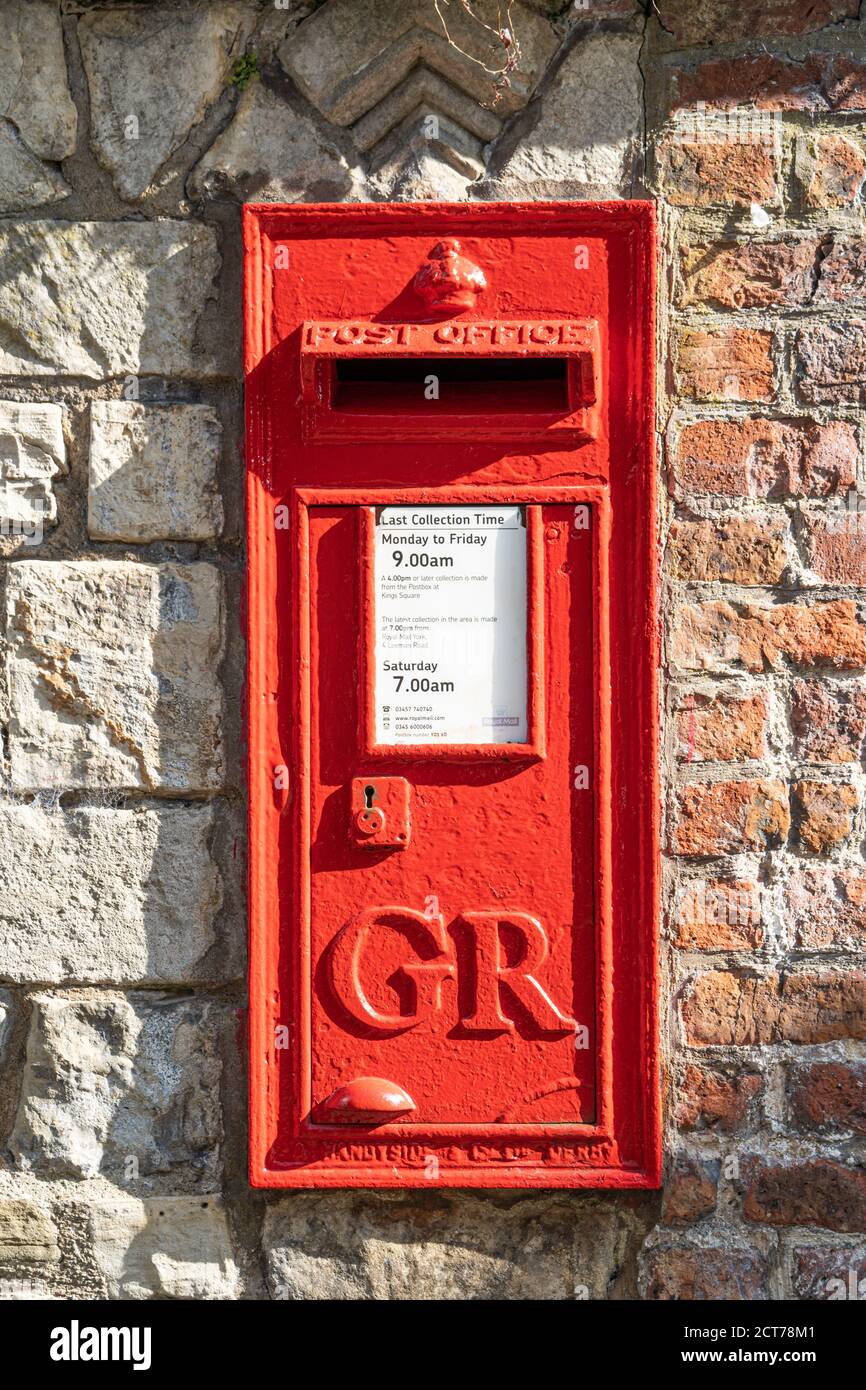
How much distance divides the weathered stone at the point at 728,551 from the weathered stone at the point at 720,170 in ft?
1.77

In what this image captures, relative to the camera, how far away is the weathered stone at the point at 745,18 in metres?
1.88

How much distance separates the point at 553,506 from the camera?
1771mm

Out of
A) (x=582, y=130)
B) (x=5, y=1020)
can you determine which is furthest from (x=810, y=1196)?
(x=582, y=130)

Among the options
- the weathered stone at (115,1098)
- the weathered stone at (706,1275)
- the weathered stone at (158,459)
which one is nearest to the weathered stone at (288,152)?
the weathered stone at (158,459)

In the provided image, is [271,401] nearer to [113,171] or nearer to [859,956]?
[113,171]

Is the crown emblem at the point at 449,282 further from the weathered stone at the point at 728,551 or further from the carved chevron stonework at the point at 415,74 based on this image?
the weathered stone at the point at 728,551

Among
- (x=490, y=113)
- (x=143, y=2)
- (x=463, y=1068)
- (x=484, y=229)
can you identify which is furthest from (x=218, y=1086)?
(x=143, y=2)

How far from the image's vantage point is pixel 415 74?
186 cm

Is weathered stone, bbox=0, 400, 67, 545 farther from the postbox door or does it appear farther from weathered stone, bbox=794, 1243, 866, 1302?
weathered stone, bbox=794, 1243, 866, 1302

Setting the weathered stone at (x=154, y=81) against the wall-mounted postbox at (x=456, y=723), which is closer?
the wall-mounted postbox at (x=456, y=723)

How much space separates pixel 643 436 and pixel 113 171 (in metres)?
1.00

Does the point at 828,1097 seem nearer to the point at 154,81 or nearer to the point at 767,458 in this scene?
the point at 767,458

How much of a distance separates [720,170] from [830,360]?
368 mm

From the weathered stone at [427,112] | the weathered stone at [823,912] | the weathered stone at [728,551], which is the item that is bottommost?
the weathered stone at [823,912]
